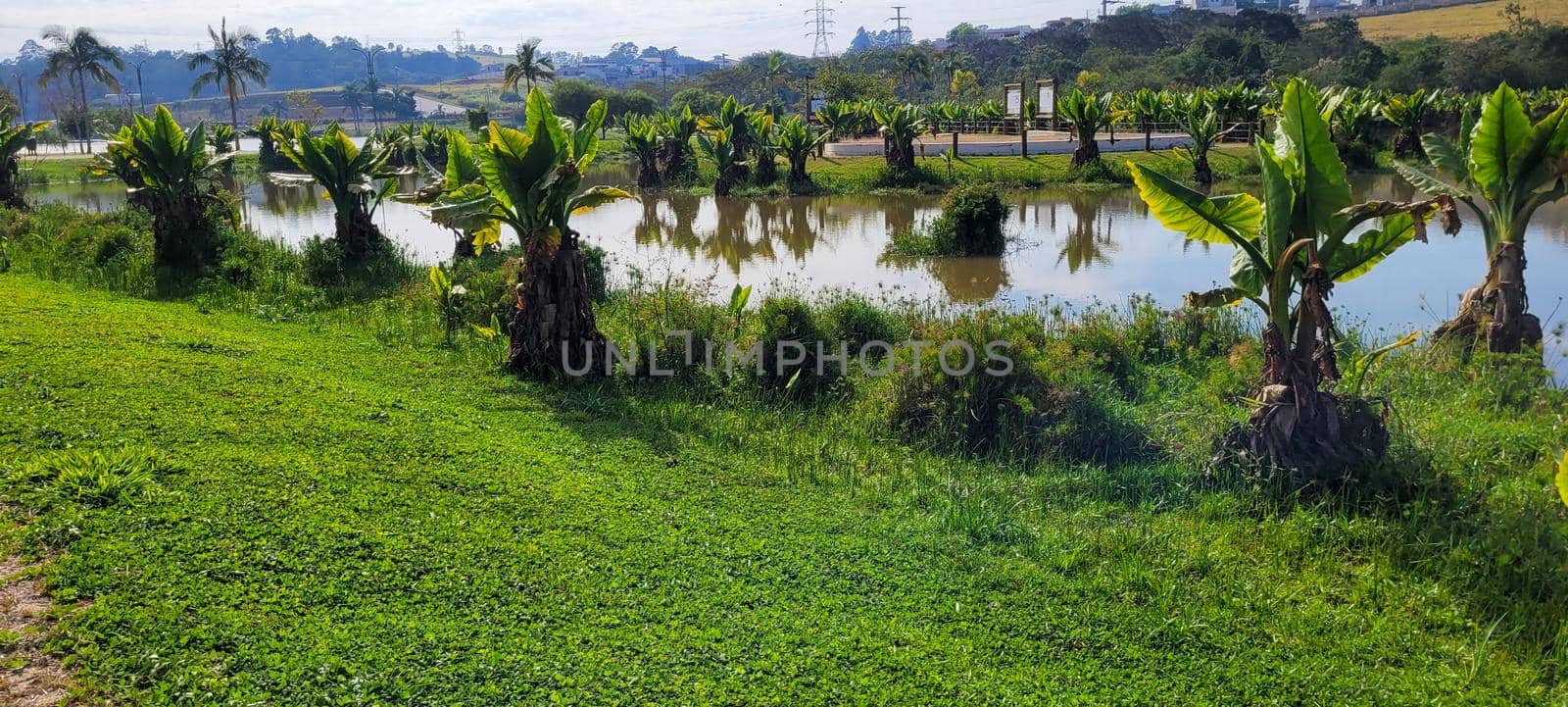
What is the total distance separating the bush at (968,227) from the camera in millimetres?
14719

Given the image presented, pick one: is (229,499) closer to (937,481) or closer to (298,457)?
(298,457)

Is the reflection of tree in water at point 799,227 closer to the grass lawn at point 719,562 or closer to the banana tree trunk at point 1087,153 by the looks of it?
the banana tree trunk at point 1087,153

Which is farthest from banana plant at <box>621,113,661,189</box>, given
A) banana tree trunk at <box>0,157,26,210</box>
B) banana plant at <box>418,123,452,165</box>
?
banana tree trunk at <box>0,157,26,210</box>

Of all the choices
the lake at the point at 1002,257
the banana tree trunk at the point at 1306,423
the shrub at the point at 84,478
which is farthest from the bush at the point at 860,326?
the shrub at the point at 84,478

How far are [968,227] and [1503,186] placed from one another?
8.23 meters

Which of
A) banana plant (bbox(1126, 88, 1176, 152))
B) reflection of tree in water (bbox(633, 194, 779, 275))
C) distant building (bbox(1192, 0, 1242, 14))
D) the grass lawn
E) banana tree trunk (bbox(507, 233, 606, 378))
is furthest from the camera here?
distant building (bbox(1192, 0, 1242, 14))

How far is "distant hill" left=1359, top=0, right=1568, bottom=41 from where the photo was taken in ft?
218

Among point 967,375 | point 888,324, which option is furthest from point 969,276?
point 967,375

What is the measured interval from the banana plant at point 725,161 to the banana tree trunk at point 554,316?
1654 cm

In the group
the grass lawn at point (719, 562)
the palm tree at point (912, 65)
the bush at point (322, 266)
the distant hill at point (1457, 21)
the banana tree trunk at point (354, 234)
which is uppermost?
the distant hill at point (1457, 21)

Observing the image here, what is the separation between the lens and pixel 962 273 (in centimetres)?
1381

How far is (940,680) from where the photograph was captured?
139 inches

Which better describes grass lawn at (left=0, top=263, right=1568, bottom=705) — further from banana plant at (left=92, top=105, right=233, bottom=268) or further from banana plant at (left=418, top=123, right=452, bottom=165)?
banana plant at (left=418, top=123, right=452, bottom=165)

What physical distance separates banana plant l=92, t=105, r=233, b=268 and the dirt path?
27.8 feet
